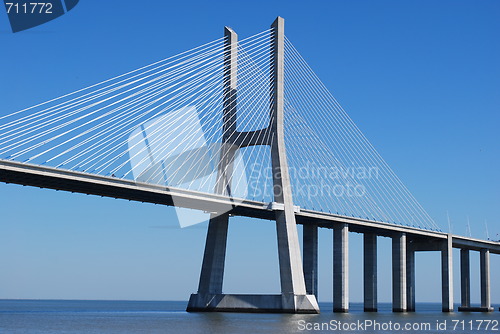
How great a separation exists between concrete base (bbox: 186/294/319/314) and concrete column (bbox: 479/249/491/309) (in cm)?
4082

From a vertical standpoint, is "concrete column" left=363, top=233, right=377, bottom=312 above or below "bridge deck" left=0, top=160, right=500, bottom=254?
below

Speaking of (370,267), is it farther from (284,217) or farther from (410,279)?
(284,217)

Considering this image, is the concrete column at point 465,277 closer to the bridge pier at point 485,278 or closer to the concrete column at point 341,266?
the bridge pier at point 485,278

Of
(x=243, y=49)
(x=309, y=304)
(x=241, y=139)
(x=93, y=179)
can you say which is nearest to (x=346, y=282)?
(x=309, y=304)

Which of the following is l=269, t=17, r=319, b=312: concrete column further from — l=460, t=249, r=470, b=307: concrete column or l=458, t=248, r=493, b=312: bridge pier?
l=458, t=248, r=493, b=312: bridge pier

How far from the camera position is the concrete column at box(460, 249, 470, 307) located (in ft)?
300

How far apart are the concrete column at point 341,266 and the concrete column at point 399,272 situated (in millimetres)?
9593

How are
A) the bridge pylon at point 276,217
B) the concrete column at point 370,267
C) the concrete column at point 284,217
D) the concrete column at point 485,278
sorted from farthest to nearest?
the concrete column at point 485,278
the concrete column at point 370,267
the bridge pylon at point 276,217
the concrete column at point 284,217

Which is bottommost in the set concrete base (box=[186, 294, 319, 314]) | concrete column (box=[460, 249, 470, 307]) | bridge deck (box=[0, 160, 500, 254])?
concrete base (box=[186, 294, 319, 314])

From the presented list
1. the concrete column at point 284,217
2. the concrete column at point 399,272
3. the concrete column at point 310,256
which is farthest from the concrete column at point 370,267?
the concrete column at point 284,217

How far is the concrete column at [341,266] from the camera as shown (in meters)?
66.5

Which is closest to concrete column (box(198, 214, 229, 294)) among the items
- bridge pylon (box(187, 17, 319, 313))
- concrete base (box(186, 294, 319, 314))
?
bridge pylon (box(187, 17, 319, 313))

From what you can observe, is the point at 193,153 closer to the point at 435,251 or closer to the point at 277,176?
the point at 277,176

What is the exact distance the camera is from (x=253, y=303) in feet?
188
